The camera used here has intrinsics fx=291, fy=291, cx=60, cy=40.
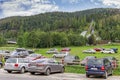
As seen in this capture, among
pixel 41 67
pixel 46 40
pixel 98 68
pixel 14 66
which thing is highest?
pixel 46 40

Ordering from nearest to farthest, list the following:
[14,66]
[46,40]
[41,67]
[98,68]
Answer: [98,68] → [41,67] → [14,66] → [46,40]

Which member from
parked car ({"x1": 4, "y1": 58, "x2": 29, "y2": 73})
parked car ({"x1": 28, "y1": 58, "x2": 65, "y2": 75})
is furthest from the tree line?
parked car ({"x1": 28, "y1": 58, "x2": 65, "y2": 75})

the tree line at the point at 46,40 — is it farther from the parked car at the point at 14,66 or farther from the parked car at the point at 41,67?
the parked car at the point at 41,67

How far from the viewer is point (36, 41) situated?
13850cm

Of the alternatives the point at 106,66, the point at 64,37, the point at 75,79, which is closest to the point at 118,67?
the point at 106,66

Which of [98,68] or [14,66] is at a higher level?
[14,66]

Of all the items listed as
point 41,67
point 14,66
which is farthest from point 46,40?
point 41,67

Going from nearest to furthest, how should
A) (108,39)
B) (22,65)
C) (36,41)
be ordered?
(22,65), (36,41), (108,39)

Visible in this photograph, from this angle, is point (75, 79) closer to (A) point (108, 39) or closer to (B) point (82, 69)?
(B) point (82, 69)

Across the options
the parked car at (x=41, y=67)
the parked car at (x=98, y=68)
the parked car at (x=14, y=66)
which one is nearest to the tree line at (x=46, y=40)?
the parked car at (x=14, y=66)

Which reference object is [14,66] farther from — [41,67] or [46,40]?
[46,40]

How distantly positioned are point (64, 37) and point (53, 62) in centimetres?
12219

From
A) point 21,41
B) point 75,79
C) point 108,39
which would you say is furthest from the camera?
point 108,39

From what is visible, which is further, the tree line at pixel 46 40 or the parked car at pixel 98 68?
the tree line at pixel 46 40
